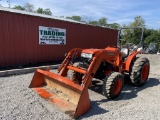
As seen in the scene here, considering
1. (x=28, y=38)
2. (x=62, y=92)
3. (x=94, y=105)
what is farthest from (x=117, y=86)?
(x=28, y=38)

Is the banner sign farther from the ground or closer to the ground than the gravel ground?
farther from the ground

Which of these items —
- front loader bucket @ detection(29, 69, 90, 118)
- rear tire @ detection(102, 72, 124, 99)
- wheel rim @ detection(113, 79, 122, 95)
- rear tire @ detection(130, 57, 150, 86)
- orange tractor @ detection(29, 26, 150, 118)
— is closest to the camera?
front loader bucket @ detection(29, 69, 90, 118)

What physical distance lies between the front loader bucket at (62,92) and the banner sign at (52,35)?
16.0 feet

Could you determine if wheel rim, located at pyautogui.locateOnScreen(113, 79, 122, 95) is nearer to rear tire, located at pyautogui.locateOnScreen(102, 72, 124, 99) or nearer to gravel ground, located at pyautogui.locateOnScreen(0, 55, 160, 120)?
rear tire, located at pyautogui.locateOnScreen(102, 72, 124, 99)

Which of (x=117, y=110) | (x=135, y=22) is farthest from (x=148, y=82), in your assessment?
(x=135, y=22)

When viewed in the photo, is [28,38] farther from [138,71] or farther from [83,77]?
[138,71]

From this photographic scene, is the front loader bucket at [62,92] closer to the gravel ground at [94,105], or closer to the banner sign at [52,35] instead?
the gravel ground at [94,105]

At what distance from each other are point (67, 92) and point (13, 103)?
1329 millimetres

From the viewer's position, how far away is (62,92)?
506 centimetres

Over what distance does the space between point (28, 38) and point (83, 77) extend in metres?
5.68

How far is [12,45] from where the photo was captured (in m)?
9.12

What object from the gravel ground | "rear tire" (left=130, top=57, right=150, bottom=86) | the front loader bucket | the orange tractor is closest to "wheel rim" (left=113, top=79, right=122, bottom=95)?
the orange tractor

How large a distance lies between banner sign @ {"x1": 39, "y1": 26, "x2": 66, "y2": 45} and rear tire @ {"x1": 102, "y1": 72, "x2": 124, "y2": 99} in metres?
6.10

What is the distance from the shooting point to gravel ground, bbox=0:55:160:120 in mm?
4156
